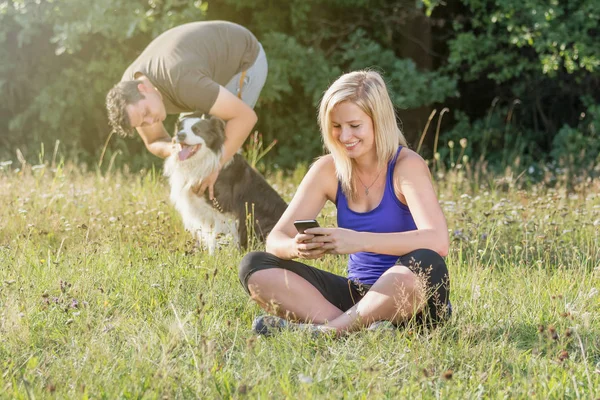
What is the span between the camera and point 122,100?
4.85m

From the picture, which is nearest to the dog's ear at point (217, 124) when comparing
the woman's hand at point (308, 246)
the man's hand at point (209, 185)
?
the man's hand at point (209, 185)

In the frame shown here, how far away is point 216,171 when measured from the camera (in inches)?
210

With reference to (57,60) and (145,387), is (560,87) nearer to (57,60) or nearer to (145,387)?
(57,60)

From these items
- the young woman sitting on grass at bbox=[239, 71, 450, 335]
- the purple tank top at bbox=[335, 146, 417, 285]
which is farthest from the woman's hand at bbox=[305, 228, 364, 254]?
the purple tank top at bbox=[335, 146, 417, 285]

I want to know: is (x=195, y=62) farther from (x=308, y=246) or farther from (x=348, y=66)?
(x=348, y=66)

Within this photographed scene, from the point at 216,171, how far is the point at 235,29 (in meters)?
1.10

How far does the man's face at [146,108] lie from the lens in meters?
4.89

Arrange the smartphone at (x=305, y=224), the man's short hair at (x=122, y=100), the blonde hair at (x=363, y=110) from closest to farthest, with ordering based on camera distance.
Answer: the smartphone at (x=305, y=224) → the blonde hair at (x=363, y=110) → the man's short hair at (x=122, y=100)

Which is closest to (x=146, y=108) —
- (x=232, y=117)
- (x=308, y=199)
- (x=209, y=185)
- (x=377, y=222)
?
(x=232, y=117)

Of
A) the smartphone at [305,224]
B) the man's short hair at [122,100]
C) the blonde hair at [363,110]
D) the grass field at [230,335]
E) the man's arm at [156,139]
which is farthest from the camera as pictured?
the man's arm at [156,139]

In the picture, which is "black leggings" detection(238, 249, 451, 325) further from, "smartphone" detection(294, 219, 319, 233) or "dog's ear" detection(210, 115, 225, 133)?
"dog's ear" detection(210, 115, 225, 133)

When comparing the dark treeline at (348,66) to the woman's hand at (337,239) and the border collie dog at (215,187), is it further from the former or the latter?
the woman's hand at (337,239)

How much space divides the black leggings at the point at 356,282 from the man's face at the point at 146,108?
1883mm

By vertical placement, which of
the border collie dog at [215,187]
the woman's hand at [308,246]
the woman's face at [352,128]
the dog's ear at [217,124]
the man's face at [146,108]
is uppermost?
the woman's face at [352,128]
